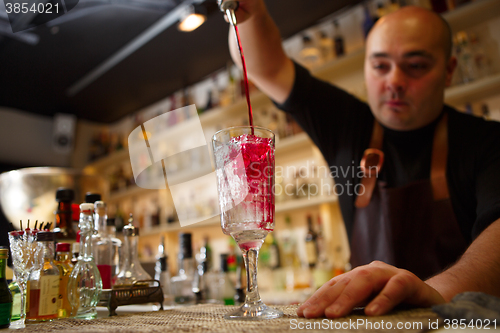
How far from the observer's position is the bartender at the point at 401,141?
3.68ft

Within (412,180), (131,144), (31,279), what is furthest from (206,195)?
(31,279)

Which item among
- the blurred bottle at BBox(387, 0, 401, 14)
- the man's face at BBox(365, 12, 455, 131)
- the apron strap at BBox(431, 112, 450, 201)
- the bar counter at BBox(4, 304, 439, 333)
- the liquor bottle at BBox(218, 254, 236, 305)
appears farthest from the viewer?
the blurred bottle at BBox(387, 0, 401, 14)

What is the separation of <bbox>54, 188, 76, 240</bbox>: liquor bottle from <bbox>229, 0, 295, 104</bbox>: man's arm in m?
0.71

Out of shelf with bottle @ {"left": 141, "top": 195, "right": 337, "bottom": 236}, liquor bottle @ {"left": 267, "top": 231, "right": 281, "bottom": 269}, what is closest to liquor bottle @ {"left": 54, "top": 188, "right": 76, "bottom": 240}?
shelf with bottle @ {"left": 141, "top": 195, "right": 337, "bottom": 236}

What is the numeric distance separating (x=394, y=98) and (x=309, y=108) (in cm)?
33

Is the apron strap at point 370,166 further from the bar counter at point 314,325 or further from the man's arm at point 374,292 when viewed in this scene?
the bar counter at point 314,325

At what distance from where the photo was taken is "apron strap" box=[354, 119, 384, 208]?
1.28m

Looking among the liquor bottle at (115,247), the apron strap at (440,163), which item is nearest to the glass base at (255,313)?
the liquor bottle at (115,247)

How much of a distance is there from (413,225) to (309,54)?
1782mm

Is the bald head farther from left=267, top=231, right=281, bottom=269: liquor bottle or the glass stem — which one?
left=267, top=231, right=281, bottom=269: liquor bottle

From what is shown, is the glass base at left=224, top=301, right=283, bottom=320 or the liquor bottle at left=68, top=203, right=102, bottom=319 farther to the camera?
the liquor bottle at left=68, top=203, right=102, bottom=319

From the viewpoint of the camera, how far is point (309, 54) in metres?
2.62

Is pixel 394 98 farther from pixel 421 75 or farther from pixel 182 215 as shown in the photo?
pixel 182 215

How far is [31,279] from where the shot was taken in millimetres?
692
